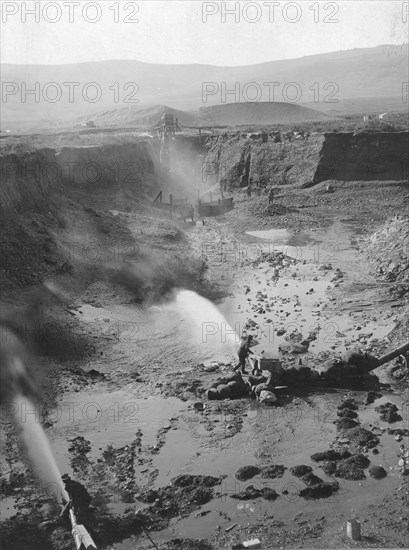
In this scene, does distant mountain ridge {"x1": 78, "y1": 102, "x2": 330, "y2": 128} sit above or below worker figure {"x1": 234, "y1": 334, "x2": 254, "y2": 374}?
above

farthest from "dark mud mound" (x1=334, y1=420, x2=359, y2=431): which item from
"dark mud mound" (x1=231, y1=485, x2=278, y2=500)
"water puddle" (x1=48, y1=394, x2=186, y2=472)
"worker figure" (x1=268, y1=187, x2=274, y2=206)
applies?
"worker figure" (x1=268, y1=187, x2=274, y2=206)

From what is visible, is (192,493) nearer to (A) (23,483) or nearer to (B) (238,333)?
(A) (23,483)

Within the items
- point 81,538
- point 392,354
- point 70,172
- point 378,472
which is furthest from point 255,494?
point 70,172

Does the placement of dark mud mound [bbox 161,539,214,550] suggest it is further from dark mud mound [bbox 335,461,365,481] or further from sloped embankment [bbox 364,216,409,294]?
sloped embankment [bbox 364,216,409,294]

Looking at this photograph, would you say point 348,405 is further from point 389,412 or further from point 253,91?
point 253,91

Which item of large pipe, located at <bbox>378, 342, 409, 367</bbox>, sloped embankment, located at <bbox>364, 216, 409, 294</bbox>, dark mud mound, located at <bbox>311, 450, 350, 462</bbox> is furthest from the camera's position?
sloped embankment, located at <bbox>364, 216, 409, 294</bbox>

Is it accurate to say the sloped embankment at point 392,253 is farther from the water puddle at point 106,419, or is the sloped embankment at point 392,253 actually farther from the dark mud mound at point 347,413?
the water puddle at point 106,419

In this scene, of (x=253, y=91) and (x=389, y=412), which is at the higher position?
(x=253, y=91)

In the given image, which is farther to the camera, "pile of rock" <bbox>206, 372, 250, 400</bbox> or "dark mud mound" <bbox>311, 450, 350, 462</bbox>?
"pile of rock" <bbox>206, 372, 250, 400</bbox>
